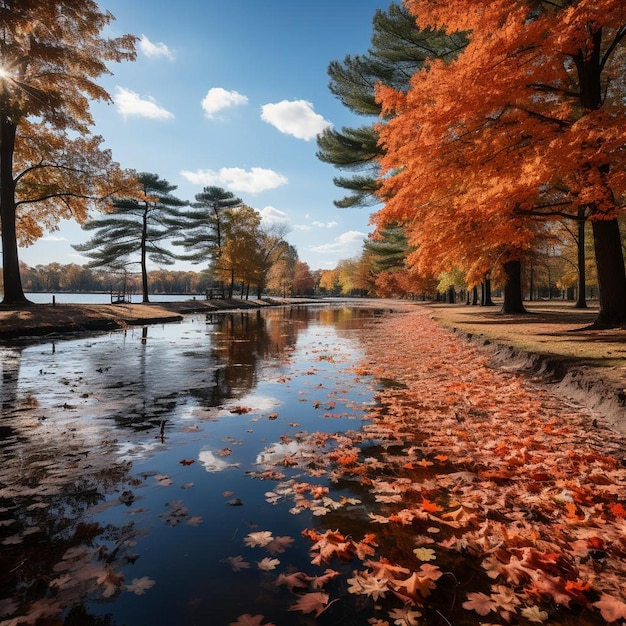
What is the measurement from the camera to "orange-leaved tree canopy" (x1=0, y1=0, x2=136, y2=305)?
52.1 ft

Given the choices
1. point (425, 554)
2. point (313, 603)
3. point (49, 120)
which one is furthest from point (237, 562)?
point (49, 120)

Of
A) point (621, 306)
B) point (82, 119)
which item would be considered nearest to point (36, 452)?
point (621, 306)

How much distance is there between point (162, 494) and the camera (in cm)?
334

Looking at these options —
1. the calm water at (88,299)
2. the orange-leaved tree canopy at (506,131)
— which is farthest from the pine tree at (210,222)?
the orange-leaved tree canopy at (506,131)

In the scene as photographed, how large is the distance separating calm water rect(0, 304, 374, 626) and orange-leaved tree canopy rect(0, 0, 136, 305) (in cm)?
1447

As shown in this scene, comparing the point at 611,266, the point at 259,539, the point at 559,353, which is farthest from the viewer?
the point at 611,266

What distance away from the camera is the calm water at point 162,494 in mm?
2170

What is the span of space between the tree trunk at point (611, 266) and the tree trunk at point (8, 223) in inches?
929

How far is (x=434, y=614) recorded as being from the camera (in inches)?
79.2

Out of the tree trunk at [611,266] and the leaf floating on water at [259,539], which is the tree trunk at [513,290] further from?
the leaf floating on water at [259,539]

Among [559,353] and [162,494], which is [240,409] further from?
[559,353]

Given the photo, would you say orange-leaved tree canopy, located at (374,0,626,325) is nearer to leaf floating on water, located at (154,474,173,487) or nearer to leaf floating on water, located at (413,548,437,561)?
leaf floating on water, located at (413,548,437,561)

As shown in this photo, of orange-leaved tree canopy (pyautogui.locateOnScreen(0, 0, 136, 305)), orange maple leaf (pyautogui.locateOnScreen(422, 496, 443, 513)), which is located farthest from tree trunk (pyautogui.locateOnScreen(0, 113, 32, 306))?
orange maple leaf (pyautogui.locateOnScreen(422, 496, 443, 513))

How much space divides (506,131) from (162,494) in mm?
10716
